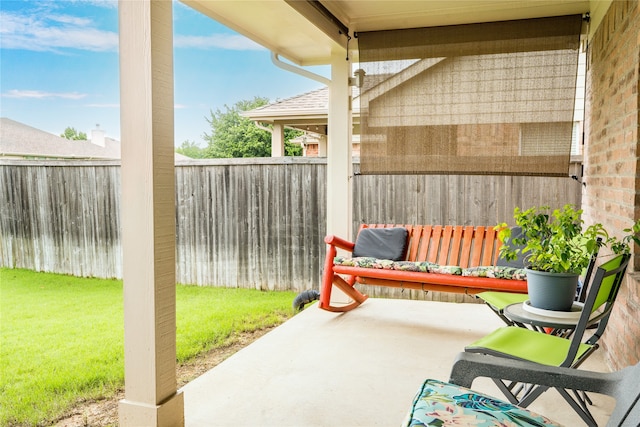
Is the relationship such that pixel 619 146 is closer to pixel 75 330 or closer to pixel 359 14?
pixel 359 14

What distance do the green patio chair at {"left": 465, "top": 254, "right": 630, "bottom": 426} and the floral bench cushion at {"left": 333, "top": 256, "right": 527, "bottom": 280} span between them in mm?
1215

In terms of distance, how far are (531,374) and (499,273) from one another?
89.8 inches

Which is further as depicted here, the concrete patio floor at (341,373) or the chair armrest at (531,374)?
the concrete patio floor at (341,373)

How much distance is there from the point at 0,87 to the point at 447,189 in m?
10.7

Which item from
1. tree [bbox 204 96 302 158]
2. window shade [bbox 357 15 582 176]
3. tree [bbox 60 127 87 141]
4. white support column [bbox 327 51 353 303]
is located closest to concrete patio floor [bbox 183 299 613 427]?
white support column [bbox 327 51 353 303]

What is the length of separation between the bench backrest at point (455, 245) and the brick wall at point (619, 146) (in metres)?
0.81

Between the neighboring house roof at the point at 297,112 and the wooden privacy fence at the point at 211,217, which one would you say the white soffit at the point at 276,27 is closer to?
the wooden privacy fence at the point at 211,217

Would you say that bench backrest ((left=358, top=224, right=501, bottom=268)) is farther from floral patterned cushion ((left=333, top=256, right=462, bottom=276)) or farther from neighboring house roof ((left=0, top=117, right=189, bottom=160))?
neighboring house roof ((left=0, top=117, right=189, bottom=160))

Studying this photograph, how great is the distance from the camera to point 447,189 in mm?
5309

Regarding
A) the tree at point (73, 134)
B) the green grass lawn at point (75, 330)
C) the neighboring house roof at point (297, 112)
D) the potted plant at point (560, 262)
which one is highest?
the neighboring house roof at point (297, 112)

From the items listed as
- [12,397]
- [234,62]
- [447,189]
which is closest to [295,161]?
[447,189]

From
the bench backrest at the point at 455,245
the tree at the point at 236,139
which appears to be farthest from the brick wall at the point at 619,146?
the tree at the point at 236,139

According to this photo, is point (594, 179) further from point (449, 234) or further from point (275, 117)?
point (275, 117)

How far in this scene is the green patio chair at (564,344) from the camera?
1.92 metres
